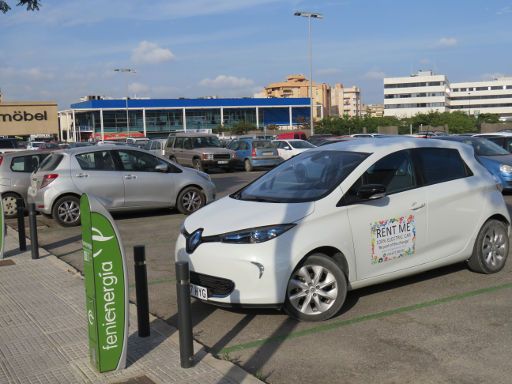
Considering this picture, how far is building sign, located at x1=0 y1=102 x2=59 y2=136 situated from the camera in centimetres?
1969

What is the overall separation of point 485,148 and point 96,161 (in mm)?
9699

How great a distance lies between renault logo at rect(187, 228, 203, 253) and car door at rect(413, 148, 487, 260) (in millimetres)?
2449

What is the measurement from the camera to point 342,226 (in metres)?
5.56

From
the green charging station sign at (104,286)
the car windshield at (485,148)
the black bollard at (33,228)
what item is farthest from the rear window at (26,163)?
the car windshield at (485,148)

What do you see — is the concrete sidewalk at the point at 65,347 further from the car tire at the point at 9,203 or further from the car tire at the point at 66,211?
the car tire at the point at 9,203

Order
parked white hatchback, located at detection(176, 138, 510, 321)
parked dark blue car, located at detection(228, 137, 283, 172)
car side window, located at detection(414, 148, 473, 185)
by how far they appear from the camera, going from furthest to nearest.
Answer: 1. parked dark blue car, located at detection(228, 137, 283, 172)
2. car side window, located at detection(414, 148, 473, 185)
3. parked white hatchback, located at detection(176, 138, 510, 321)

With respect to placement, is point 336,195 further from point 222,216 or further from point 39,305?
point 39,305

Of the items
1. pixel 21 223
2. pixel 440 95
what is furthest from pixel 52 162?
pixel 440 95

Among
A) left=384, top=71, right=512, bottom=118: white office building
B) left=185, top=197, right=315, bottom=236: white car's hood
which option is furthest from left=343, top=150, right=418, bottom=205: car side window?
left=384, top=71, right=512, bottom=118: white office building

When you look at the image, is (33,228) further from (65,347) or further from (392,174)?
(392,174)

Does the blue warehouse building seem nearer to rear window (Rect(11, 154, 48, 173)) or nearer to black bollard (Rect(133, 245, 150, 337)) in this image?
rear window (Rect(11, 154, 48, 173))

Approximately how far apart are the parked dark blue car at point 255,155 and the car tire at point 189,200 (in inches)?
577

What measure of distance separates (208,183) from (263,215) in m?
7.94

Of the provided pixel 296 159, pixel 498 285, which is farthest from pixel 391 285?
pixel 296 159
